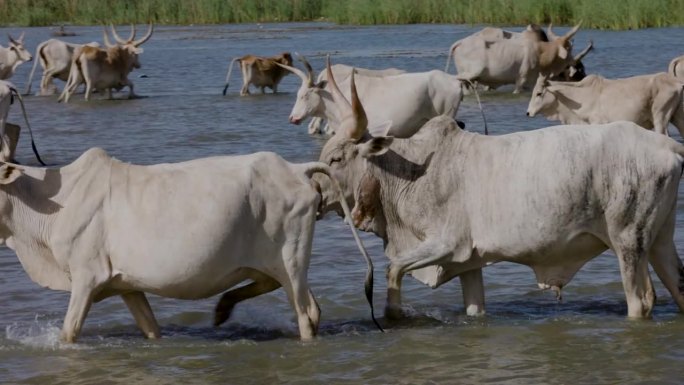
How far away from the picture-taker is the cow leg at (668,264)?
7676 millimetres

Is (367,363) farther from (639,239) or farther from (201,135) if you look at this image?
(201,135)

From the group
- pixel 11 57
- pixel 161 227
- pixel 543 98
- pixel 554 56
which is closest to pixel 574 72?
pixel 554 56

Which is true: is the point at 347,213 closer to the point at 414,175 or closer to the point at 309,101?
the point at 414,175

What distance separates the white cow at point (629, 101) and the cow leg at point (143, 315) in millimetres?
7719

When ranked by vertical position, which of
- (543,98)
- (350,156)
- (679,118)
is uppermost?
(350,156)

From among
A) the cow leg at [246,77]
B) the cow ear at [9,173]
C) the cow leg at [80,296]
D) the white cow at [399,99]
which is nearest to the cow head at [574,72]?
the cow leg at [246,77]

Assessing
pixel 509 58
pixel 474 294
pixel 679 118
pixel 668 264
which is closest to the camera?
pixel 668 264

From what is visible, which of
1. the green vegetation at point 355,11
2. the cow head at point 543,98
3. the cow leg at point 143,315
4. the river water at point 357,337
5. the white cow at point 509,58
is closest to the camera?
the river water at point 357,337

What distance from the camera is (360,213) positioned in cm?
791

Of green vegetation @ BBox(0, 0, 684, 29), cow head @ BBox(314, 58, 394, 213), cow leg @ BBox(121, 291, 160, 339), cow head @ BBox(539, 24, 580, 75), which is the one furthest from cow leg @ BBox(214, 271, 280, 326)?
green vegetation @ BBox(0, 0, 684, 29)

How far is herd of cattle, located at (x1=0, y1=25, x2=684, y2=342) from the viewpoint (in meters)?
6.86

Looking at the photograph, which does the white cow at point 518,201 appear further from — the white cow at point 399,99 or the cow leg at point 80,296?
the white cow at point 399,99

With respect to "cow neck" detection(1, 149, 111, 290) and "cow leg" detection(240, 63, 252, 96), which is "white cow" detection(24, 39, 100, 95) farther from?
"cow neck" detection(1, 149, 111, 290)

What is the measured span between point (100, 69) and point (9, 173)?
17.2 metres
